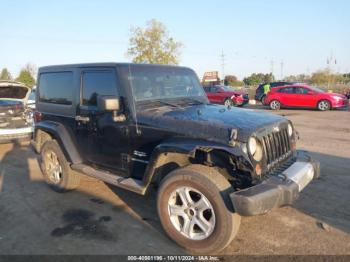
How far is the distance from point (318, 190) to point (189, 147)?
2854 mm

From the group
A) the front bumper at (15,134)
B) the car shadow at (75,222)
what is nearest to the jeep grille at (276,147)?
the car shadow at (75,222)

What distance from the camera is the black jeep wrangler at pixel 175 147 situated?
352 centimetres

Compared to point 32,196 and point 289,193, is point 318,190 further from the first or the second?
point 32,196

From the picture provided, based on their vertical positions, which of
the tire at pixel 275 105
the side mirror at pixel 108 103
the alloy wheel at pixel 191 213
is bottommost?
the tire at pixel 275 105

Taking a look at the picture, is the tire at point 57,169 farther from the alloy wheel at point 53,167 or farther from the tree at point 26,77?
the tree at point 26,77

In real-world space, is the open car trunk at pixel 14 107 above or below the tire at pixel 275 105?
above

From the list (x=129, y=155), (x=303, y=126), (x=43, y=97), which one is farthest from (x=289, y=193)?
(x=303, y=126)

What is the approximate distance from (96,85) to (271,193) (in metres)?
2.90

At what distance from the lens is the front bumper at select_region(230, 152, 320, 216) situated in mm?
3246

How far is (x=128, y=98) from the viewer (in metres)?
4.45

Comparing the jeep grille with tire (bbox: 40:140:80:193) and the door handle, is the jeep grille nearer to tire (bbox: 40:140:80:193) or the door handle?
the door handle

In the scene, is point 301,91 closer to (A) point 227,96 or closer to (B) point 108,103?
(A) point 227,96

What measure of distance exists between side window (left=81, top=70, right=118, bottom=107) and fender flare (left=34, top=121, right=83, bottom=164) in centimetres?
66

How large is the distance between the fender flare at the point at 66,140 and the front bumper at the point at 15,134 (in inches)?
157
